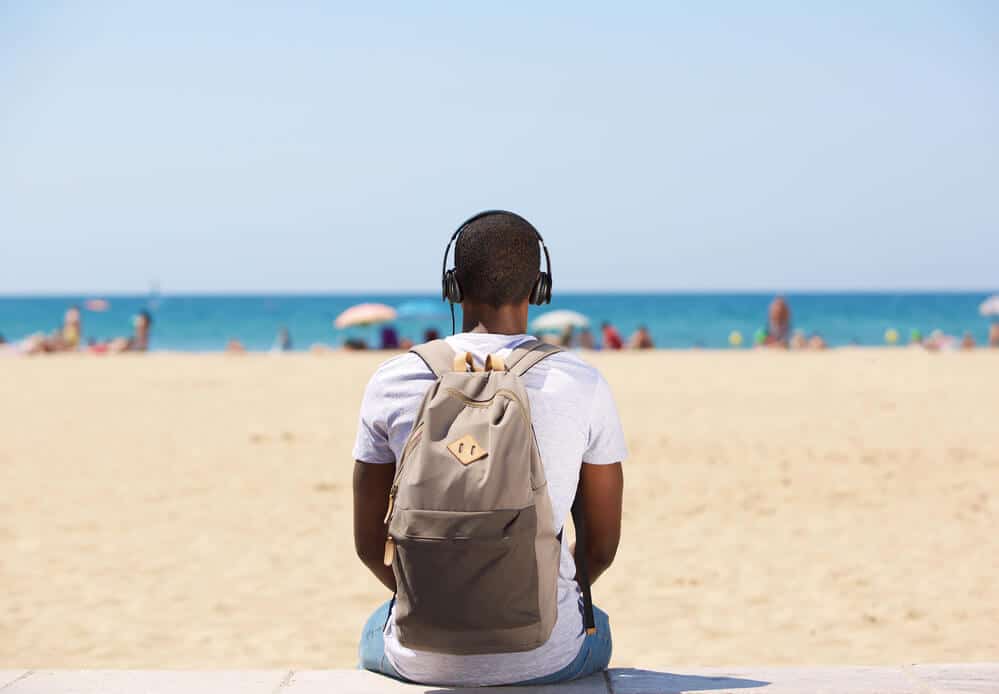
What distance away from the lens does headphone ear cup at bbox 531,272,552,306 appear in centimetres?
259

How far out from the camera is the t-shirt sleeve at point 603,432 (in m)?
2.40

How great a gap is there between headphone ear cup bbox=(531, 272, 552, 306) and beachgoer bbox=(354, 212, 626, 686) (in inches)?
0.4

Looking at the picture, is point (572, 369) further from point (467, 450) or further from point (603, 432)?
point (467, 450)

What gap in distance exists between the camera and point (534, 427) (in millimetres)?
2350

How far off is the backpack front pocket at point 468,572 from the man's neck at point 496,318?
0.51m

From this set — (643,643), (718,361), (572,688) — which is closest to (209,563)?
(643,643)

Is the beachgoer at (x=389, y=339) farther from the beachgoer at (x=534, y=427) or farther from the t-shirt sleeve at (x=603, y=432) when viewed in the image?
the t-shirt sleeve at (x=603, y=432)

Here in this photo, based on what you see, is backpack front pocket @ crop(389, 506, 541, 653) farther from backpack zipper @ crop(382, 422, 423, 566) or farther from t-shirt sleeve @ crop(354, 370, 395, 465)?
t-shirt sleeve @ crop(354, 370, 395, 465)

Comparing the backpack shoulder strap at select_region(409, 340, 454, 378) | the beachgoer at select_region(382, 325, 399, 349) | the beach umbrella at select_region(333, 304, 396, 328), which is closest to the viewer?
the backpack shoulder strap at select_region(409, 340, 454, 378)

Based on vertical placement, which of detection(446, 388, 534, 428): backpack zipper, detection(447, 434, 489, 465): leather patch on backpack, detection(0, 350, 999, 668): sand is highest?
detection(446, 388, 534, 428): backpack zipper

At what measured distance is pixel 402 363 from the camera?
238 cm

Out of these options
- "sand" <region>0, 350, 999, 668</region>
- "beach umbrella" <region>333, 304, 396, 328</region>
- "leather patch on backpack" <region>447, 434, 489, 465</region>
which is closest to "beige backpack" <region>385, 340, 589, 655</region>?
"leather patch on backpack" <region>447, 434, 489, 465</region>

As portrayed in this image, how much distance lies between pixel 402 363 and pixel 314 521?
5.24m

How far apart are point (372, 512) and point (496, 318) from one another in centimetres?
58
